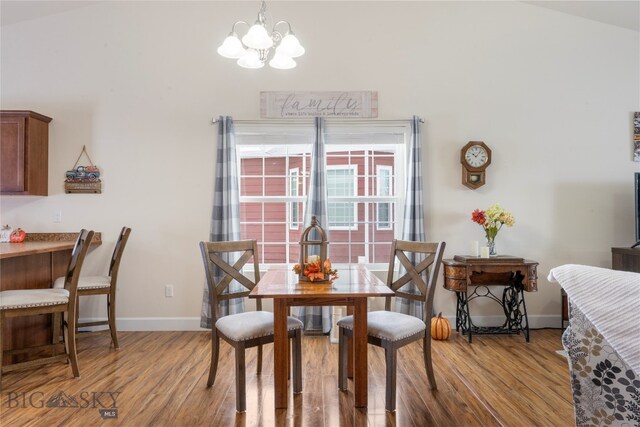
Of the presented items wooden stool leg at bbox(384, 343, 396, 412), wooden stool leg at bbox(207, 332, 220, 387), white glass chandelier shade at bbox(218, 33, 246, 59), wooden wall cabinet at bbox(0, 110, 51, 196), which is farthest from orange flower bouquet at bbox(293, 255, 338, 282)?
wooden wall cabinet at bbox(0, 110, 51, 196)

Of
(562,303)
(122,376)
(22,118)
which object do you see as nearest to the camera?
(122,376)

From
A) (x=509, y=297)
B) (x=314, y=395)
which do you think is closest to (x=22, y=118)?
(x=314, y=395)

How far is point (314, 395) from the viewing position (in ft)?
7.88

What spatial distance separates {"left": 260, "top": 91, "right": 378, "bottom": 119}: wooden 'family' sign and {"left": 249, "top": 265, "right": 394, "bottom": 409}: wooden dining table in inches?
86.2

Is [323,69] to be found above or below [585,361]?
above

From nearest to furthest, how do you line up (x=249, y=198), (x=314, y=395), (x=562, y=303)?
(x=314, y=395) < (x=562, y=303) < (x=249, y=198)

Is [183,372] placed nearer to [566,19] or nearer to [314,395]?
[314,395]

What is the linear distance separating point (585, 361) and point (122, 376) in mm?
2849

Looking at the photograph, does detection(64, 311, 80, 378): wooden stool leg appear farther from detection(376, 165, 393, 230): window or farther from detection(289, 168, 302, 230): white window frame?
detection(376, 165, 393, 230): window

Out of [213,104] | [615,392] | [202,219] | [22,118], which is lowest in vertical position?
[615,392]

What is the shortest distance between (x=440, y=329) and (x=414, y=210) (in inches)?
45.8

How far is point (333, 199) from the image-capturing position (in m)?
4.07

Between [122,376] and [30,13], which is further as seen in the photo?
[30,13]

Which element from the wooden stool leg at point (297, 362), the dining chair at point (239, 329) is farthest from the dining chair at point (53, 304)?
the wooden stool leg at point (297, 362)
